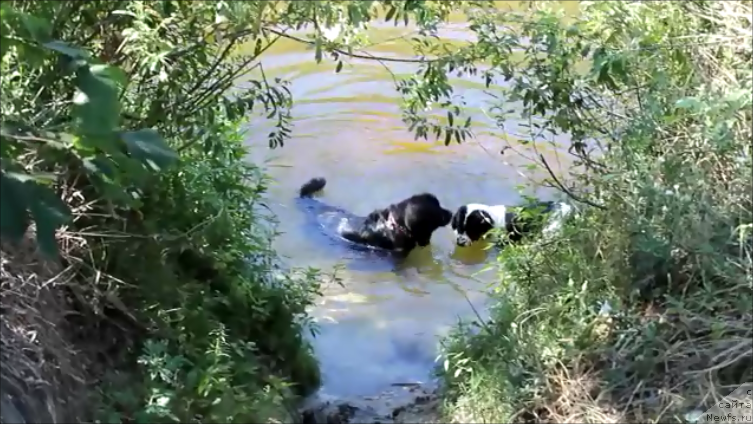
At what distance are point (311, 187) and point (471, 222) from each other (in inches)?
51.4

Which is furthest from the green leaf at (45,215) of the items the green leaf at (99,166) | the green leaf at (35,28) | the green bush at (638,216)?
the green bush at (638,216)

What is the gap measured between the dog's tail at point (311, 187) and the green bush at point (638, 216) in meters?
2.90

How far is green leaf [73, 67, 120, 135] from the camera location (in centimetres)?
193

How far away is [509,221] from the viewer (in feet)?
18.4

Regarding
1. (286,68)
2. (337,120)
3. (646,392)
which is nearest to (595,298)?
Result: (646,392)

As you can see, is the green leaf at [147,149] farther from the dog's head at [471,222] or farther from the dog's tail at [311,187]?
the dog's tail at [311,187]

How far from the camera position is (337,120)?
24.3ft

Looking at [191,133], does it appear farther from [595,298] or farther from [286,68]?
[286,68]

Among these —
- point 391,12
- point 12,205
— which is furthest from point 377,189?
point 12,205

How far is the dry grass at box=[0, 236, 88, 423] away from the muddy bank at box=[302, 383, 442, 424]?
1.40 meters

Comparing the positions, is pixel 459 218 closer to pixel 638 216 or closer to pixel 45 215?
pixel 638 216

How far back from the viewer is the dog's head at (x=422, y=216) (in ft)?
20.0

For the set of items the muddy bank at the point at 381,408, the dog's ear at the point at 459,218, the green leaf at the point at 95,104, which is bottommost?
the muddy bank at the point at 381,408

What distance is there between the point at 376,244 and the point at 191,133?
3040 mm
